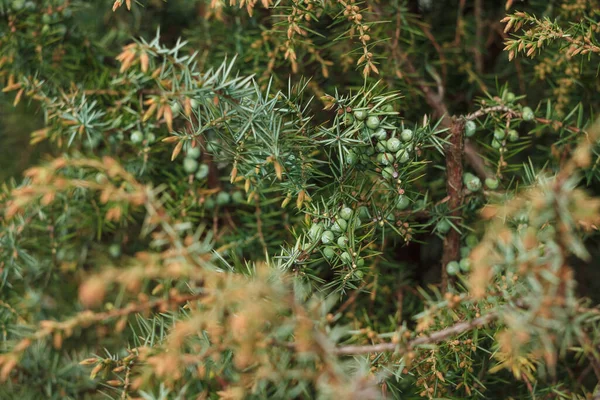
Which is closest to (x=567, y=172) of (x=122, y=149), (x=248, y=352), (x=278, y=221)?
(x=248, y=352)

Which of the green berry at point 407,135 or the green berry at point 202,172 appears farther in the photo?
the green berry at point 202,172

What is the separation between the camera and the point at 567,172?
34 centimetres

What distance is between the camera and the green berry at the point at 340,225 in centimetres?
56

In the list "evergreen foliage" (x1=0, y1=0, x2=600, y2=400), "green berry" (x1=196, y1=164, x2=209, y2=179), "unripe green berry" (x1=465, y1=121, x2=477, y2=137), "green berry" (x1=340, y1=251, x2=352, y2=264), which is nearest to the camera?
"evergreen foliage" (x1=0, y1=0, x2=600, y2=400)

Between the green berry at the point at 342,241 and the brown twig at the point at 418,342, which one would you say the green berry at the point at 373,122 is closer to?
the green berry at the point at 342,241

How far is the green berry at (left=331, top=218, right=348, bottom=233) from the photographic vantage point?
564 mm

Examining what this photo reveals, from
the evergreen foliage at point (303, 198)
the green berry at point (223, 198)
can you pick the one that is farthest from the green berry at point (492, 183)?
the green berry at point (223, 198)

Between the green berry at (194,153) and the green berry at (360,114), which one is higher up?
the green berry at (360,114)

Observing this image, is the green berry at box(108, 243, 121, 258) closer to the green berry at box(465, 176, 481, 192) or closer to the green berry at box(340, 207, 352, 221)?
the green berry at box(340, 207, 352, 221)

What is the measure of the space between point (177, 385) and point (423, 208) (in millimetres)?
335

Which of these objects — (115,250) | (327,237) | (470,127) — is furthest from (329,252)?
(115,250)

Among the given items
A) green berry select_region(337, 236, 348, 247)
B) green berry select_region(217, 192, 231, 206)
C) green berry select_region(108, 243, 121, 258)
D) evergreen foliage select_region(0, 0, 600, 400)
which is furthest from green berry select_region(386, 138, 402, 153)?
green berry select_region(108, 243, 121, 258)

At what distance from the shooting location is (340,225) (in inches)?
22.2

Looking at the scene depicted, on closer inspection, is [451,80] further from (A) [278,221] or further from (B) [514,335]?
(B) [514,335]
